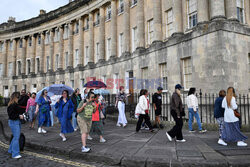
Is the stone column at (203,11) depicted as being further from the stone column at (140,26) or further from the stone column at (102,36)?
the stone column at (102,36)

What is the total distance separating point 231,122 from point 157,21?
12.0 m

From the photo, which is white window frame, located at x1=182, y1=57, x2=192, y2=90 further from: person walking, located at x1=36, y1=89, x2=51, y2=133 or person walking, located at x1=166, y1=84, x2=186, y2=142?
person walking, located at x1=36, y1=89, x2=51, y2=133

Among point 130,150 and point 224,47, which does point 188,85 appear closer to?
point 224,47

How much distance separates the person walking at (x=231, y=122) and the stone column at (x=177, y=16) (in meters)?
9.37

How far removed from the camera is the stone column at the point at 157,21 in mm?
16469

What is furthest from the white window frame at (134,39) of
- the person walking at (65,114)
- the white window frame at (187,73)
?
the person walking at (65,114)

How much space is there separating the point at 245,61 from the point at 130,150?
404 inches

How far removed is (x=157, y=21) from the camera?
54.1ft

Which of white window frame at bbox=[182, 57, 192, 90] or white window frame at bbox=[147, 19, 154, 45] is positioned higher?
white window frame at bbox=[147, 19, 154, 45]

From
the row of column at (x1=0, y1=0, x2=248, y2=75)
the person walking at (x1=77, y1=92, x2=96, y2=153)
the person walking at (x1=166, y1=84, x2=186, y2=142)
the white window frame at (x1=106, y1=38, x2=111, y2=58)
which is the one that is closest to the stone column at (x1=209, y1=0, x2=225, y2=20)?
the row of column at (x1=0, y1=0, x2=248, y2=75)

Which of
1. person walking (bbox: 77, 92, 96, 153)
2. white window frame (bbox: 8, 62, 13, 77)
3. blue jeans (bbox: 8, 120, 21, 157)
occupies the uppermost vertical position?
white window frame (bbox: 8, 62, 13, 77)

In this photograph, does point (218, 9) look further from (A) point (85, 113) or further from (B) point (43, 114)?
(B) point (43, 114)

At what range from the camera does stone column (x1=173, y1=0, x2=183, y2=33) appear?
1472 centimetres

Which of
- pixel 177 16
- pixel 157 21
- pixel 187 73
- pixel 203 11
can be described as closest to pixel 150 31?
pixel 157 21
